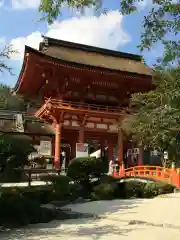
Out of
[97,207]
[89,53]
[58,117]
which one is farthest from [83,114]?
[97,207]

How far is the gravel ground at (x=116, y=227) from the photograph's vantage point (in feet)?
23.4

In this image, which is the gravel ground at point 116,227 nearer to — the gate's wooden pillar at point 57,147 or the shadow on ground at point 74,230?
the shadow on ground at point 74,230

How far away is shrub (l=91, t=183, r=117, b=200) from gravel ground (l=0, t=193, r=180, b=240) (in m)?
2.95

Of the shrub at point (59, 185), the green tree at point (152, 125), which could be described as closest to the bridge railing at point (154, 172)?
the green tree at point (152, 125)

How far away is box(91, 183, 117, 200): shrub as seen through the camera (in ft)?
45.7

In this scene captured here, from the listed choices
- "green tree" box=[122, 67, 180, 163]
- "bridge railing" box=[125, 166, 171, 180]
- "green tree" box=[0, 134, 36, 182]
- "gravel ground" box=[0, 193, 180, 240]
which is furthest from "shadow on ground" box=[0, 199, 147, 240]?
"green tree" box=[122, 67, 180, 163]

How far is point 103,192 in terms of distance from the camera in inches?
549

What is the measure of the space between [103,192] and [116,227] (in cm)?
591

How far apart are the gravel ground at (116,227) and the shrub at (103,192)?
2.95 meters

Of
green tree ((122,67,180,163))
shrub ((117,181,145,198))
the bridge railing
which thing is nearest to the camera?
shrub ((117,181,145,198))

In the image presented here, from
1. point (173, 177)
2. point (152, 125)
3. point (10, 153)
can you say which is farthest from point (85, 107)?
point (10, 153)

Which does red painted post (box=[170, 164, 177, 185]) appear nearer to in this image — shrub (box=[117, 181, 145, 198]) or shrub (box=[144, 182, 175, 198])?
shrub (box=[144, 182, 175, 198])

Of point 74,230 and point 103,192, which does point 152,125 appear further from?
point 74,230

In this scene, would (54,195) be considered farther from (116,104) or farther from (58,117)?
(116,104)
